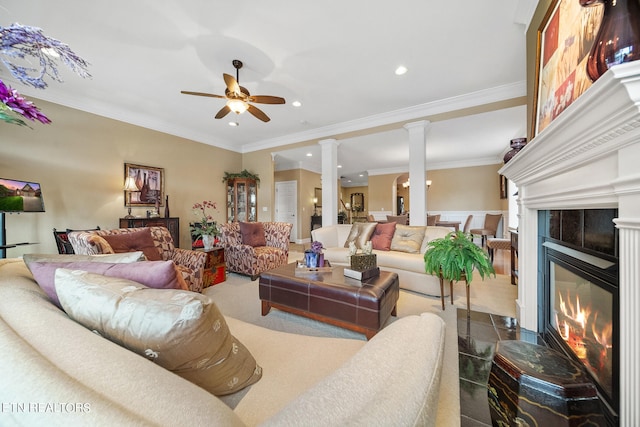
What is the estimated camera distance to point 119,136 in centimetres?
398

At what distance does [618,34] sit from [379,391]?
4.71 feet

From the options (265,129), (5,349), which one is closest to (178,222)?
(265,129)

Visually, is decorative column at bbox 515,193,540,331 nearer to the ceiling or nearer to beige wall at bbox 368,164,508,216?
the ceiling

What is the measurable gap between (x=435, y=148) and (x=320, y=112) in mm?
3266

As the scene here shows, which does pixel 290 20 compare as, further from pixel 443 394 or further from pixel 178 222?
pixel 178 222

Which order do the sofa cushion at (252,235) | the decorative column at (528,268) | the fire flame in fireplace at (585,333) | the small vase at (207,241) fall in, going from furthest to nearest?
the sofa cushion at (252,235) < the small vase at (207,241) < the decorative column at (528,268) < the fire flame in fireplace at (585,333)

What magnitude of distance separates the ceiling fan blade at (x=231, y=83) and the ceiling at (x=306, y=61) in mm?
366

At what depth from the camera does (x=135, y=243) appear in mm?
2365

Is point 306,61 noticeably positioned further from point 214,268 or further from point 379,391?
point 379,391

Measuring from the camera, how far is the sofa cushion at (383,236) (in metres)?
3.41

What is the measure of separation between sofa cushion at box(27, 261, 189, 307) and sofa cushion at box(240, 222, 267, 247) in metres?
2.85

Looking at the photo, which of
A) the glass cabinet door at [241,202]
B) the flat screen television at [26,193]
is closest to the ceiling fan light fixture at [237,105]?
the flat screen television at [26,193]

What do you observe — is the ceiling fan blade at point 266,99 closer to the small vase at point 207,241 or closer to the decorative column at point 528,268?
the small vase at point 207,241

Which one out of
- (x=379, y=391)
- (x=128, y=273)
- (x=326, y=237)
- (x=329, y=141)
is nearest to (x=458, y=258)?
(x=379, y=391)
